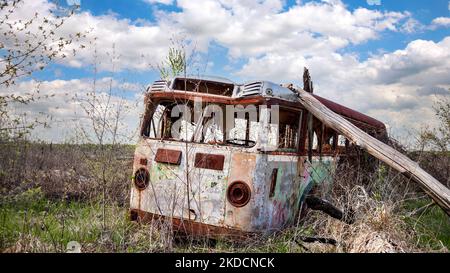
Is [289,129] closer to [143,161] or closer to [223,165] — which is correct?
[223,165]

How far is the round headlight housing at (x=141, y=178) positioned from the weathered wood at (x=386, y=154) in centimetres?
251

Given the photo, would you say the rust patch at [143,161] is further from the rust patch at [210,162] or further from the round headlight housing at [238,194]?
the round headlight housing at [238,194]

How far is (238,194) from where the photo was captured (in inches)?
214

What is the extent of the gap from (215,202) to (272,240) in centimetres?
90

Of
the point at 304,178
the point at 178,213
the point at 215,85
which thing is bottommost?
the point at 178,213

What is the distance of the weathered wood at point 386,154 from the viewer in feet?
19.0

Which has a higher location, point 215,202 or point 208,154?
point 208,154

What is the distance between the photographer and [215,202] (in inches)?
218

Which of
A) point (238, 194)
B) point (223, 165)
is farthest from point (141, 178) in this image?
point (238, 194)

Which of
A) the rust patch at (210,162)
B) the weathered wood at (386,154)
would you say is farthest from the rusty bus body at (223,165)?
the weathered wood at (386,154)

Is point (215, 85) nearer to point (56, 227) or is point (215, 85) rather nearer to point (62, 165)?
point (56, 227)

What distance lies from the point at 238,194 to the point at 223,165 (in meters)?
0.43
